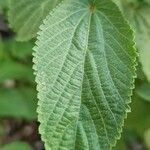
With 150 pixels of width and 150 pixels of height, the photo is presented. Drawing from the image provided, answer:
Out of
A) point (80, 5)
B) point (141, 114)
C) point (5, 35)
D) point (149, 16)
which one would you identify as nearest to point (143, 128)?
point (141, 114)

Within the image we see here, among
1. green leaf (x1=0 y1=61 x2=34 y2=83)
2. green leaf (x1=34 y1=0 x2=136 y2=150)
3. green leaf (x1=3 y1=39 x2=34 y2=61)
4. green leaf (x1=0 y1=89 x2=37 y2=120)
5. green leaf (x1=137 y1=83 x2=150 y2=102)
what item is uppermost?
green leaf (x1=34 y1=0 x2=136 y2=150)

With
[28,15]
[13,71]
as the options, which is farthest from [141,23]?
[13,71]

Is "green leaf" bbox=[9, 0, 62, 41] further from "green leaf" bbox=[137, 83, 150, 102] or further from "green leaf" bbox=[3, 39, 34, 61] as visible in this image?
"green leaf" bbox=[3, 39, 34, 61]

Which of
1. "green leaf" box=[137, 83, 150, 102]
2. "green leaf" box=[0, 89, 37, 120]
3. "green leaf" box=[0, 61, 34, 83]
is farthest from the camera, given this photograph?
"green leaf" box=[0, 89, 37, 120]

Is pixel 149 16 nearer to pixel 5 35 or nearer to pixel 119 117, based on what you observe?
pixel 119 117

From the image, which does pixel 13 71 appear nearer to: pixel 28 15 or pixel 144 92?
pixel 144 92

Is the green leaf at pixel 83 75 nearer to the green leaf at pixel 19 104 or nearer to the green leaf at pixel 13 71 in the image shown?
the green leaf at pixel 13 71

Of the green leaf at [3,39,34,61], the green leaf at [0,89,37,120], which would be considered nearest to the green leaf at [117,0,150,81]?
the green leaf at [3,39,34,61]
